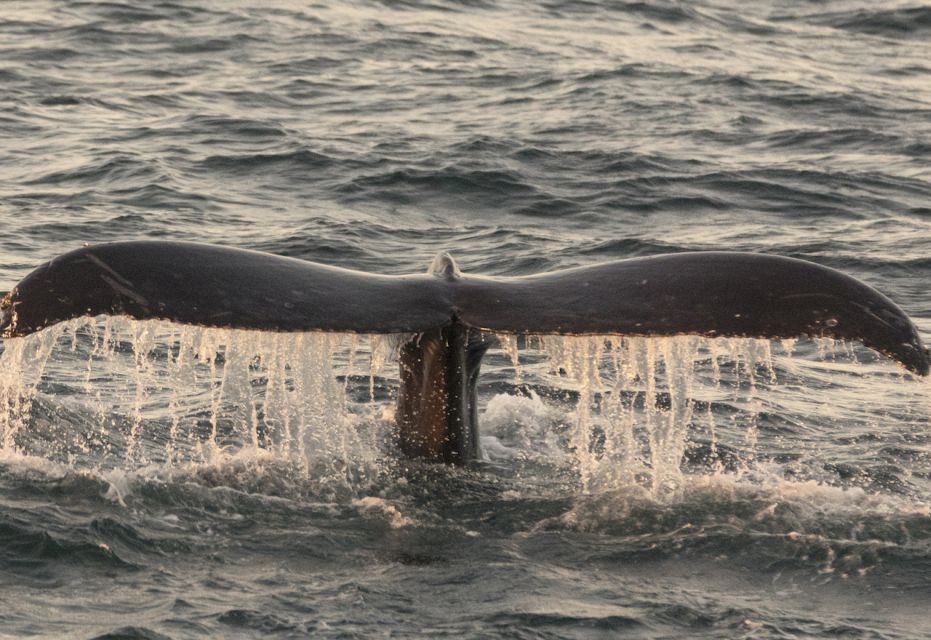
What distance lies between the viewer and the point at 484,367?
9.88 meters

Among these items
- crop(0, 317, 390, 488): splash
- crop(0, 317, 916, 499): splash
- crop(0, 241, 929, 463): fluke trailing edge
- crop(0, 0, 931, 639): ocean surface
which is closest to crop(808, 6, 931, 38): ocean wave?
crop(0, 0, 931, 639): ocean surface

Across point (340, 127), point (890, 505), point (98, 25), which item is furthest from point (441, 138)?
point (890, 505)

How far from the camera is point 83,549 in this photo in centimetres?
596

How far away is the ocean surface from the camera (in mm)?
5703

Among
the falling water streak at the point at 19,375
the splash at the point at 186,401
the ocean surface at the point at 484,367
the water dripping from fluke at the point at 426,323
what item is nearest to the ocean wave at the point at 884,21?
the ocean surface at the point at 484,367

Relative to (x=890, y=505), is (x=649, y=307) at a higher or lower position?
higher

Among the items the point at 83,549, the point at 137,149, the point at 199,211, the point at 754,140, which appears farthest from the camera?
the point at 754,140

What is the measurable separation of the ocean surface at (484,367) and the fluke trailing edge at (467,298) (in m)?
0.17

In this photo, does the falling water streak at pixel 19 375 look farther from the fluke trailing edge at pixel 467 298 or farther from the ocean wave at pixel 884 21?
the ocean wave at pixel 884 21

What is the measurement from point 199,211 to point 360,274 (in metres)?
7.28

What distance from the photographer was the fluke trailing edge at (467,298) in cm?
546

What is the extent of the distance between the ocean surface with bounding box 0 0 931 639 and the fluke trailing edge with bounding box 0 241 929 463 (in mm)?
175

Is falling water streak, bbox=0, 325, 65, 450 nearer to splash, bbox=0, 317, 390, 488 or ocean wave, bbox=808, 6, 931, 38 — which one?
splash, bbox=0, 317, 390, 488

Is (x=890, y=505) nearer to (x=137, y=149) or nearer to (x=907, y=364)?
(x=907, y=364)
